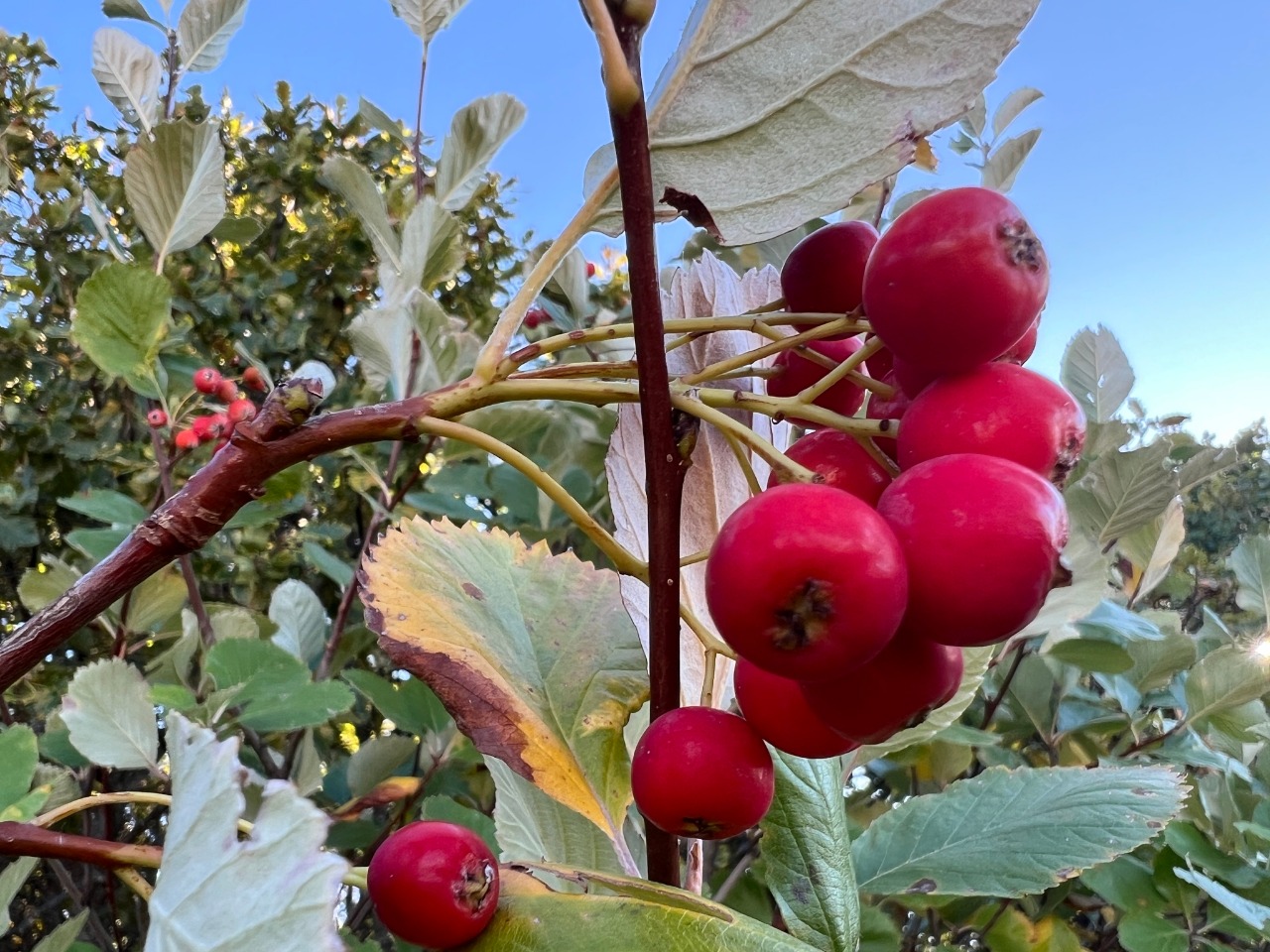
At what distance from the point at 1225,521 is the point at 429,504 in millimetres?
6403

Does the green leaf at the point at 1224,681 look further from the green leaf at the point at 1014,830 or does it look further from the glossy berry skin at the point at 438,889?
the glossy berry skin at the point at 438,889

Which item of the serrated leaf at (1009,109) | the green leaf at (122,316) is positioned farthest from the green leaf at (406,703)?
the serrated leaf at (1009,109)

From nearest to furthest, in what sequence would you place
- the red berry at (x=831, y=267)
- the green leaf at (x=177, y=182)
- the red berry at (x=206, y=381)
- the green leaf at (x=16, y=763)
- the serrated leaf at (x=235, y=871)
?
the serrated leaf at (x=235, y=871) < the red berry at (x=831, y=267) < the green leaf at (x=16, y=763) < the green leaf at (x=177, y=182) < the red berry at (x=206, y=381)

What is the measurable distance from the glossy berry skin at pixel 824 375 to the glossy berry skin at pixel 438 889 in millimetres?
480

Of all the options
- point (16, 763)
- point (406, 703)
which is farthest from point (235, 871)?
point (406, 703)

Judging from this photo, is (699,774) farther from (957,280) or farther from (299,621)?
(299,621)

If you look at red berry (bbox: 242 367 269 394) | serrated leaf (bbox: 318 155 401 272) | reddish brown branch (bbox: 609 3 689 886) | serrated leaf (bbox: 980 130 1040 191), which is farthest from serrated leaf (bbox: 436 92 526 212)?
reddish brown branch (bbox: 609 3 689 886)

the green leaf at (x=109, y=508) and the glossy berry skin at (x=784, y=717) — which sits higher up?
the green leaf at (x=109, y=508)

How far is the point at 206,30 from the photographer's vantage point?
1.91 m

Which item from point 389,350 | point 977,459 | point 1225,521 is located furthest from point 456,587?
point 1225,521

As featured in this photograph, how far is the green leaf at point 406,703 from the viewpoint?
5.40 feet

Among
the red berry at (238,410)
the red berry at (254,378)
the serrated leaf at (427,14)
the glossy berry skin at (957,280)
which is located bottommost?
the glossy berry skin at (957,280)

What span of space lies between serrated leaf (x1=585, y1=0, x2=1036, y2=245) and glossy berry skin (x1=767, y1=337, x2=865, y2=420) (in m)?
0.15

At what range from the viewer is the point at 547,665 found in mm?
799
